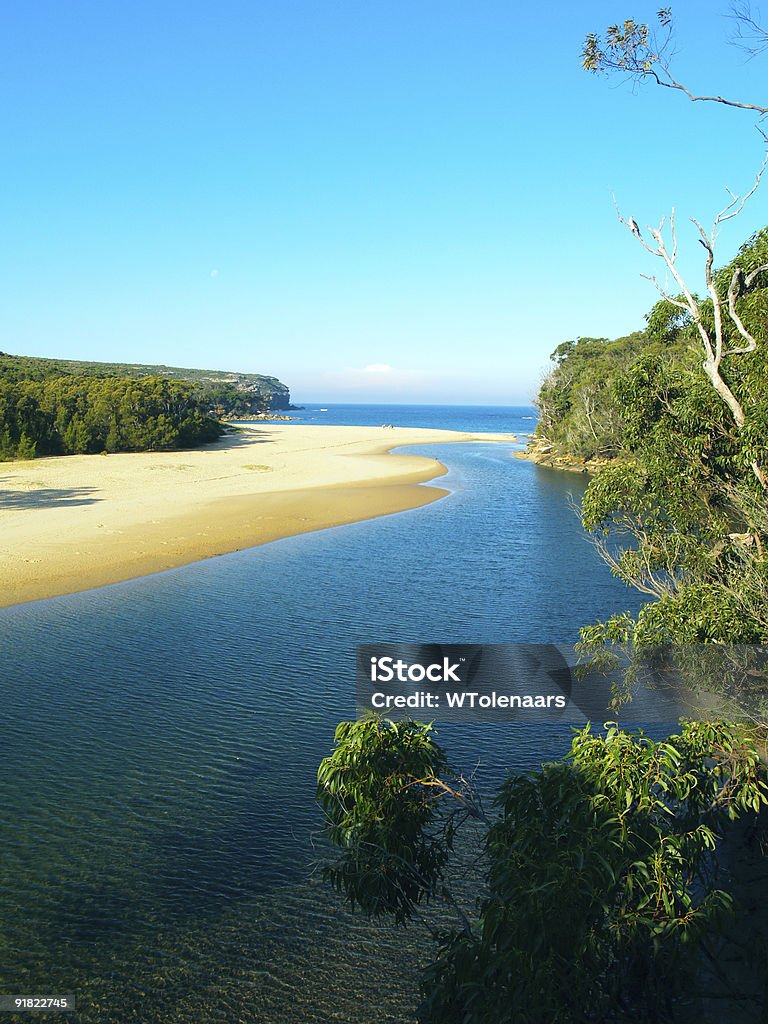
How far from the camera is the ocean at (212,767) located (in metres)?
9.11

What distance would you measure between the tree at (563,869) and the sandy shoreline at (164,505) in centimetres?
2079

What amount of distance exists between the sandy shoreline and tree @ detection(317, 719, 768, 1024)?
2079 cm

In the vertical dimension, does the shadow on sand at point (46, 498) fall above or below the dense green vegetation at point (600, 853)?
below

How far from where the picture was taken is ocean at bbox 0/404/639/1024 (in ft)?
29.9

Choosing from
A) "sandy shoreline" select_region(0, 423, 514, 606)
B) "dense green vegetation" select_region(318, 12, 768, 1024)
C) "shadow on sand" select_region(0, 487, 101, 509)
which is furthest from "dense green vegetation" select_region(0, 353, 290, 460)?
"dense green vegetation" select_region(318, 12, 768, 1024)

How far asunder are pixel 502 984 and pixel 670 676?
12.3 m

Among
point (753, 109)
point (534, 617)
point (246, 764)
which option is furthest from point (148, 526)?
point (753, 109)

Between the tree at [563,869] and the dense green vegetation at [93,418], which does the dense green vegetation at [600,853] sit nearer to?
the tree at [563,869]

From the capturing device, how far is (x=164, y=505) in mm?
41781

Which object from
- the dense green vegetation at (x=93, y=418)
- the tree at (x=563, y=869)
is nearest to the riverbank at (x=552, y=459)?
the dense green vegetation at (x=93, y=418)

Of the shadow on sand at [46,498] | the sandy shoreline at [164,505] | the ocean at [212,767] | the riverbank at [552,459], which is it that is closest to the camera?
the ocean at [212,767]

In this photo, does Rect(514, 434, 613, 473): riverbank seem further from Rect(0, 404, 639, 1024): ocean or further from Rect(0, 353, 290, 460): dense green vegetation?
Rect(0, 404, 639, 1024): ocean

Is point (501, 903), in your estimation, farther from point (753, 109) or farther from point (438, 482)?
point (438, 482)

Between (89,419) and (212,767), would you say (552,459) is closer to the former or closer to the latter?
(89,419)
